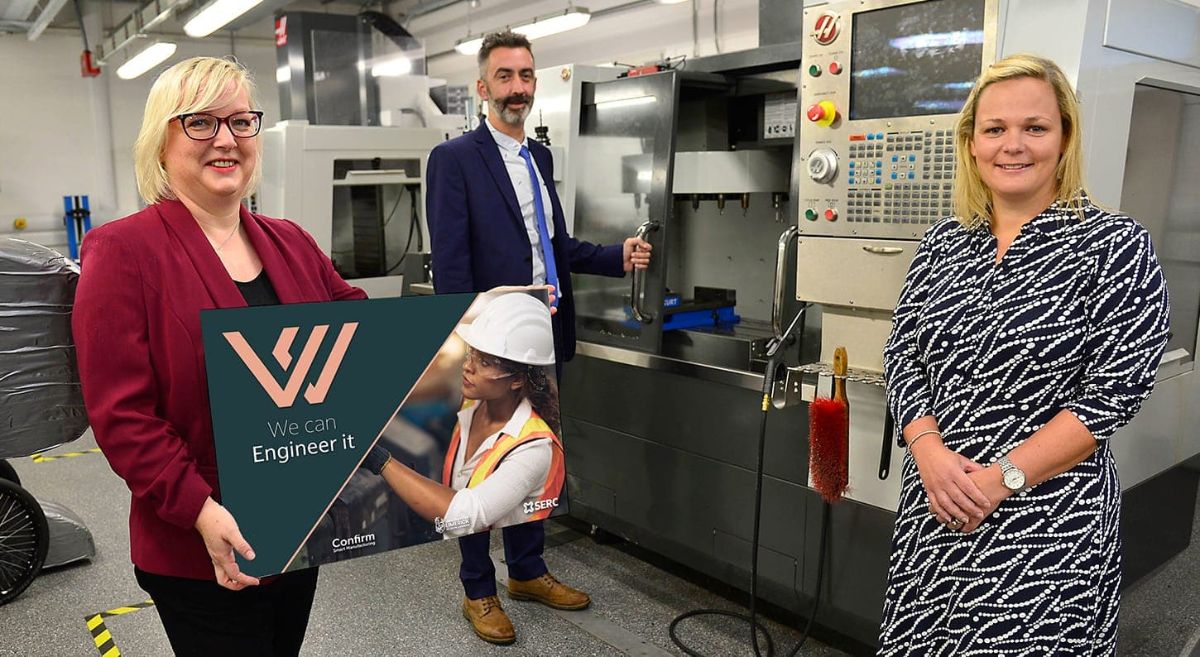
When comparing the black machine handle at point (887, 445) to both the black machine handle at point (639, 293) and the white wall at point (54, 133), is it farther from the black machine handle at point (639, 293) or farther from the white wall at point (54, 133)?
the white wall at point (54, 133)

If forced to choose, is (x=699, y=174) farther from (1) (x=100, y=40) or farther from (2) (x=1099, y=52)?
(1) (x=100, y=40)

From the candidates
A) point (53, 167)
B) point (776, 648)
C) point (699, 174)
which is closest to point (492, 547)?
point (776, 648)

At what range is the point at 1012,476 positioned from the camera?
53.8 inches

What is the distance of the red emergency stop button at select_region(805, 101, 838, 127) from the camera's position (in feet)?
6.75

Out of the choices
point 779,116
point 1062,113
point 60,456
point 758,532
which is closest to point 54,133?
point 60,456

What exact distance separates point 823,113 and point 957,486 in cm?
102

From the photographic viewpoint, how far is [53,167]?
9344 millimetres

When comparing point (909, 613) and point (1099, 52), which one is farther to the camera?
point (1099, 52)

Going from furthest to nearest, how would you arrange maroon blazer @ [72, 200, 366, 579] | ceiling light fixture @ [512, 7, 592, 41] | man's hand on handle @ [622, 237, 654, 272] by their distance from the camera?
ceiling light fixture @ [512, 7, 592, 41]
man's hand on handle @ [622, 237, 654, 272]
maroon blazer @ [72, 200, 366, 579]

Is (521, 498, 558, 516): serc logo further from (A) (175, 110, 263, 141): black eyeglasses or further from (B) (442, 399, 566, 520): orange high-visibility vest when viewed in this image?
(A) (175, 110, 263, 141): black eyeglasses

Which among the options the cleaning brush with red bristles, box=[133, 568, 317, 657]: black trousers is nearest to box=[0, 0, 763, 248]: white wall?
the cleaning brush with red bristles

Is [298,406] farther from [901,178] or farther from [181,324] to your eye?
[901,178]

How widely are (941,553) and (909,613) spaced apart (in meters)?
0.14

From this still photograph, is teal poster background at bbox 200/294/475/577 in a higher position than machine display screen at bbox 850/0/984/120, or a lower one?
lower
